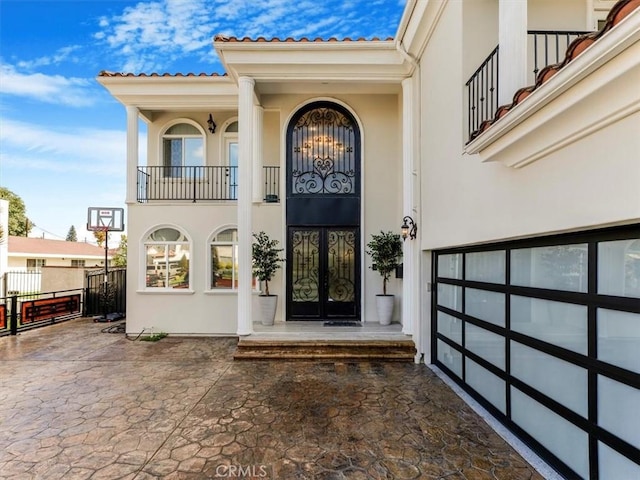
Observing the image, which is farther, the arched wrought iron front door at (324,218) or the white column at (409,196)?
the arched wrought iron front door at (324,218)

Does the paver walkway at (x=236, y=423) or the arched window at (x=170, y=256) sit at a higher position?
the arched window at (x=170, y=256)

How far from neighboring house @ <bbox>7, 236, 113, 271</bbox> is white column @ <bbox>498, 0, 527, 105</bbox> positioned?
22519 mm

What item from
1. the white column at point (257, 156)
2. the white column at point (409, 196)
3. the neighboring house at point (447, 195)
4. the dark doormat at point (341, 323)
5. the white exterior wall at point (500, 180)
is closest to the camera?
the white exterior wall at point (500, 180)

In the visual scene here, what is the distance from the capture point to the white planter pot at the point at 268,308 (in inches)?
290

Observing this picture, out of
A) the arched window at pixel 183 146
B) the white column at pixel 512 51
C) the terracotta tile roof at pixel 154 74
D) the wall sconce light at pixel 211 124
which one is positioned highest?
the terracotta tile roof at pixel 154 74

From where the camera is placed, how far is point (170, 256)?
8.23 metres

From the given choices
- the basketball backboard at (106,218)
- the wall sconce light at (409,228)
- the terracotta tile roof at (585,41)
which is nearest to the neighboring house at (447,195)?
the terracotta tile roof at (585,41)

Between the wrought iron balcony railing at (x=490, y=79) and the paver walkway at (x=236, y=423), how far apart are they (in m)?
3.69

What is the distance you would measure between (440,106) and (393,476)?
4.93 m

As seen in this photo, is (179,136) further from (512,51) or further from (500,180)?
(500,180)

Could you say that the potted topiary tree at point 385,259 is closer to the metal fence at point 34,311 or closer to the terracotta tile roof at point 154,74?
the terracotta tile roof at point 154,74

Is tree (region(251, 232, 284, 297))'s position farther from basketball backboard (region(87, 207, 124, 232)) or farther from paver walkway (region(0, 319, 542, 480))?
basketball backboard (region(87, 207, 124, 232))

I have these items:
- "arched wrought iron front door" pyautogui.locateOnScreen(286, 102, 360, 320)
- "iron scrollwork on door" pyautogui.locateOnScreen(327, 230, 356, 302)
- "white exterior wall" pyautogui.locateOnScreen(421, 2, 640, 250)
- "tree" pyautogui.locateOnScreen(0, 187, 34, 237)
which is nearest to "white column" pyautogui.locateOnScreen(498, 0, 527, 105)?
"white exterior wall" pyautogui.locateOnScreen(421, 2, 640, 250)

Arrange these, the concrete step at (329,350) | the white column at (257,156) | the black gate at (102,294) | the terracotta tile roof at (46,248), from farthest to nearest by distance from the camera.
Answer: the terracotta tile roof at (46,248)
the black gate at (102,294)
the white column at (257,156)
the concrete step at (329,350)
